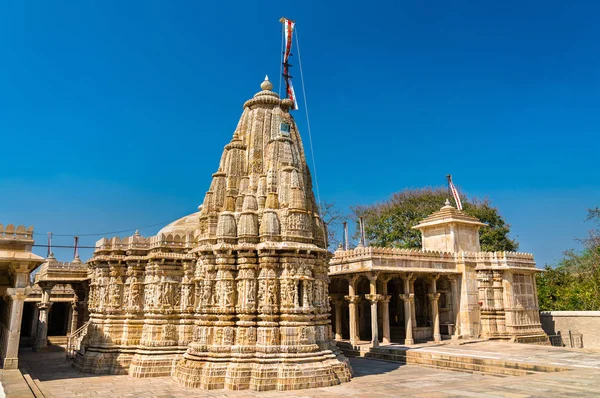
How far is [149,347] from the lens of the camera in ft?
59.2

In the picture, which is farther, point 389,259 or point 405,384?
point 389,259

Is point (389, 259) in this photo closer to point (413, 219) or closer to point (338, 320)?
point (338, 320)

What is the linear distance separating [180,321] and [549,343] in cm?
2096

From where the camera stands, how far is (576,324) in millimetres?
27984

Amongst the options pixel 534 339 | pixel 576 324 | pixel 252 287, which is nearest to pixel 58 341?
pixel 252 287

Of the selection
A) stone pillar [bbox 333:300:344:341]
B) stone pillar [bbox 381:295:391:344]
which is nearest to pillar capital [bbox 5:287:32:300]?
stone pillar [bbox 381:295:391:344]

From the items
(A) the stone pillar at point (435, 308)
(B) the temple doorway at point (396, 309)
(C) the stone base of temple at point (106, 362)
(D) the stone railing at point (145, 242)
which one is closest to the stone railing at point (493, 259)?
(A) the stone pillar at point (435, 308)

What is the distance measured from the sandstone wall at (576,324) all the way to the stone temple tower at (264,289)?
18951 millimetres

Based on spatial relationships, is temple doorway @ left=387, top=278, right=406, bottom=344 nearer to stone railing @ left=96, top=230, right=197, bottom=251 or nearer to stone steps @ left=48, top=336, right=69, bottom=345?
stone railing @ left=96, top=230, right=197, bottom=251

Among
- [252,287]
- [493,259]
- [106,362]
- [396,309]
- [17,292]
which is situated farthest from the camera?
[396,309]

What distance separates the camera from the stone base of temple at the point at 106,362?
18562 millimetres

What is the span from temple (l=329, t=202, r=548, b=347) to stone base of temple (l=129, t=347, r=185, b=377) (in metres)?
9.66

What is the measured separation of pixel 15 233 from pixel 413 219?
115ft

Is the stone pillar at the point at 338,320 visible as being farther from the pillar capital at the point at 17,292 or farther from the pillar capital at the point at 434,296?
the pillar capital at the point at 17,292
